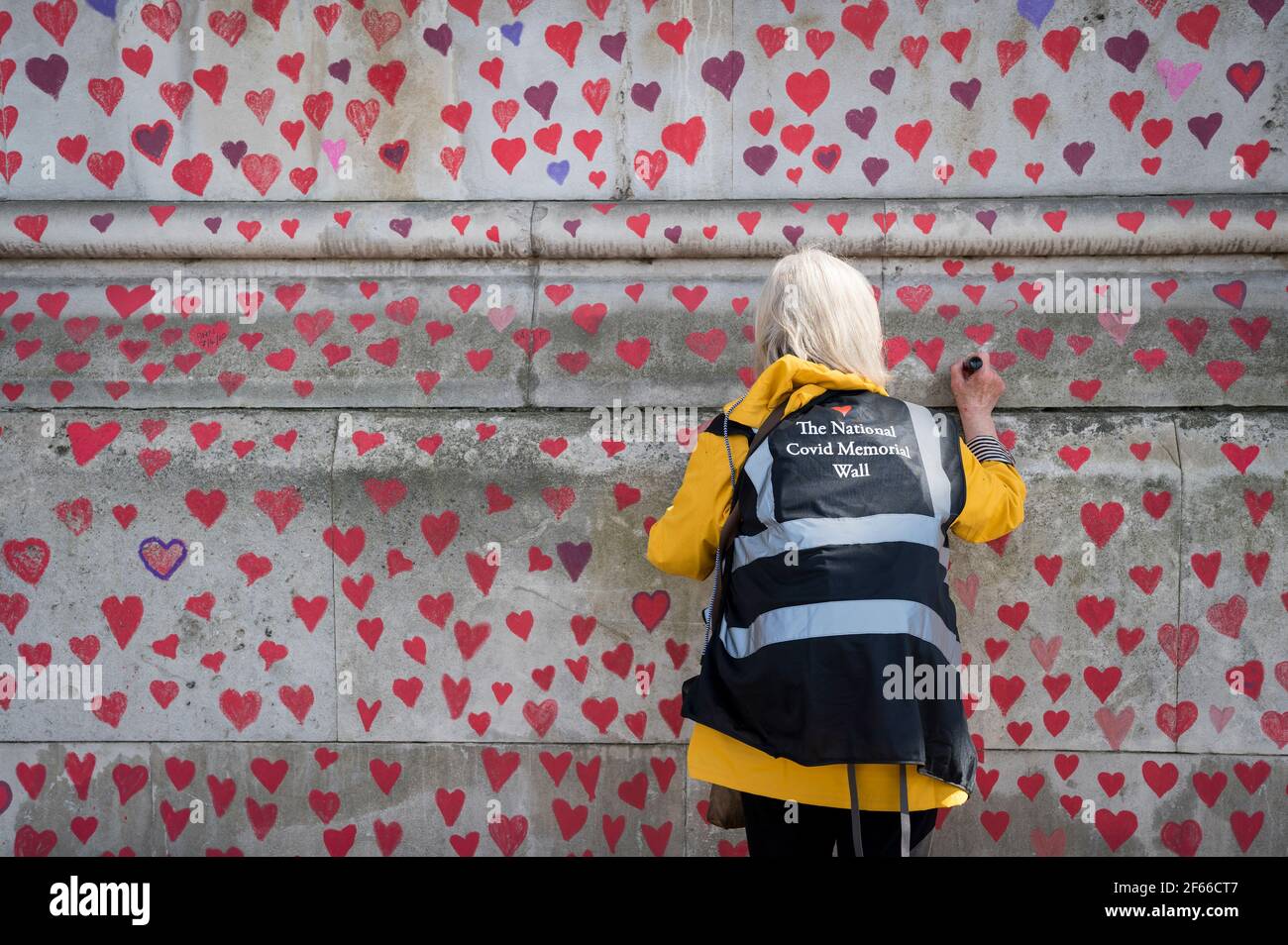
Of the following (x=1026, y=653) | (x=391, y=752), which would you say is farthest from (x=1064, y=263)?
(x=391, y=752)

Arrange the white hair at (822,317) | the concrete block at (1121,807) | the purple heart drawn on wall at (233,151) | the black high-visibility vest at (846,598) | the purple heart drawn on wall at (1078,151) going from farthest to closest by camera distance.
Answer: the purple heart drawn on wall at (233,151)
the purple heart drawn on wall at (1078,151)
the concrete block at (1121,807)
the white hair at (822,317)
the black high-visibility vest at (846,598)

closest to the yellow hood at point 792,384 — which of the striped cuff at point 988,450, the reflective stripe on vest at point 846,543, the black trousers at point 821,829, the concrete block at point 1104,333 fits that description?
the reflective stripe on vest at point 846,543

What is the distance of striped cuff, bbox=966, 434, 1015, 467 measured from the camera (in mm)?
3316

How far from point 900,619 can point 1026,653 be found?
1562 mm

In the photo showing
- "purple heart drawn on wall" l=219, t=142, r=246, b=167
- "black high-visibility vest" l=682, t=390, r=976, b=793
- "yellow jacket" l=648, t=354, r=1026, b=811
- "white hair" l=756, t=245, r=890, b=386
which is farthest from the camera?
"purple heart drawn on wall" l=219, t=142, r=246, b=167

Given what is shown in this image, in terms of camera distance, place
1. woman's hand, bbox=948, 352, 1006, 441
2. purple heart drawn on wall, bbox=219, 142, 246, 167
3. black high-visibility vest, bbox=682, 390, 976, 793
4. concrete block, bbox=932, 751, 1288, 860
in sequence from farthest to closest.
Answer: purple heart drawn on wall, bbox=219, 142, 246, 167 → concrete block, bbox=932, 751, 1288, 860 → woman's hand, bbox=948, 352, 1006, 441 → black high-visibility vest, bbox=682, 390, 976, 793

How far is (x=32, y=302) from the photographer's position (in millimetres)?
4242

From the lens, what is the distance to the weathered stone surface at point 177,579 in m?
4.00

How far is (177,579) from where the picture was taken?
4.03 meters

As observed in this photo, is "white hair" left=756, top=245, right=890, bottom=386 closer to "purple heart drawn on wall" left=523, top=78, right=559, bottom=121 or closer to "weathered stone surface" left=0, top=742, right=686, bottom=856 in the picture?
"purple heart drawn on wall" left=523, top=78, right=559, bottom=121

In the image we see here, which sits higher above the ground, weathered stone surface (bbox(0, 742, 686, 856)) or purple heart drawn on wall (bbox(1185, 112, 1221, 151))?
purple heart drawn on wall (bbox(1185, 112, 1221, 151))

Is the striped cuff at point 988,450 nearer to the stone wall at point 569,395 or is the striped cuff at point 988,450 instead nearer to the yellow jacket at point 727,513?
the yellow jacket at point 727,513

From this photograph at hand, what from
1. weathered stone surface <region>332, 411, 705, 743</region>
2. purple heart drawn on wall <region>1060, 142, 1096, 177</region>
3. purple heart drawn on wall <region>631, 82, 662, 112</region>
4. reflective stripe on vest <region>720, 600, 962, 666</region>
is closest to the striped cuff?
reflective stripe on vest <region>720, 600, 962, 666</region>

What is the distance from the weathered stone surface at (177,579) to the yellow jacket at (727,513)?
1.75 metres
